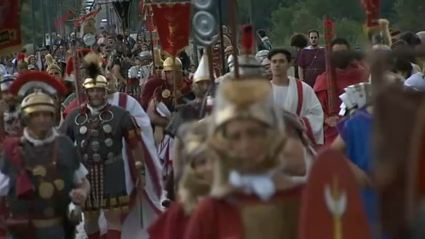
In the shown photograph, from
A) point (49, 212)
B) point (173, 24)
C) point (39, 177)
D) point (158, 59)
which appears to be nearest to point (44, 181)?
point (39, 177)

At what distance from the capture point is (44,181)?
31.6 ft

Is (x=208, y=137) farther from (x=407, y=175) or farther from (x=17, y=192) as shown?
(x=17, y=192)

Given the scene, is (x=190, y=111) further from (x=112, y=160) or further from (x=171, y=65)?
(x=171, y=65)

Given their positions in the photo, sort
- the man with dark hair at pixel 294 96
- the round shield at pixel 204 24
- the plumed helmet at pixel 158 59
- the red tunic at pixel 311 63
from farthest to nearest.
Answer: the plumed helmet at pixel 158 59 → the red tunic at pixel 311 63 → the man with dark hair at pixel 294 96 → the round shield at pixel 204 24

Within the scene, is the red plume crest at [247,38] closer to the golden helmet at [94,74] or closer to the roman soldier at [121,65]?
the golden helmet at [94,74]

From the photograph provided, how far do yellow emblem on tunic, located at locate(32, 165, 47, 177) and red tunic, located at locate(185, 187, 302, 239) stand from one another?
385cm

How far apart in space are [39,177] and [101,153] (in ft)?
7.16

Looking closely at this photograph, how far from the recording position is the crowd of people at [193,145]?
587 centimetres

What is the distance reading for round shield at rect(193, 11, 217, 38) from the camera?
10.7 metres

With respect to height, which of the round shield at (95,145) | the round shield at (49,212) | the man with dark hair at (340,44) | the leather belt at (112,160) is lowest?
the leather belt at (112,160)

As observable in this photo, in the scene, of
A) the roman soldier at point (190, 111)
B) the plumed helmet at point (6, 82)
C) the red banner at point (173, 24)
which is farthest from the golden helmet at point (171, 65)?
the plumed helmet at point (6, 82)

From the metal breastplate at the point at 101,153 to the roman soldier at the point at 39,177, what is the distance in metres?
1.93

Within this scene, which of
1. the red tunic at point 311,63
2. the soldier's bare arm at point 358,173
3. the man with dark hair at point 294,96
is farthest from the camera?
the red tunic at point 311,63

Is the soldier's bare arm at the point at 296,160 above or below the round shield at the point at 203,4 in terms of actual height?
below
